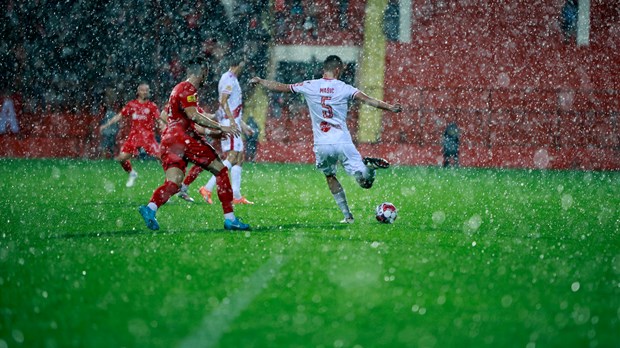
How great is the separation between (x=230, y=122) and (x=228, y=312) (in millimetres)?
7654

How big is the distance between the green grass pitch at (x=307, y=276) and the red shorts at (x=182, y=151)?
687mm

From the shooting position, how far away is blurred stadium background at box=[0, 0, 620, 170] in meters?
27.5

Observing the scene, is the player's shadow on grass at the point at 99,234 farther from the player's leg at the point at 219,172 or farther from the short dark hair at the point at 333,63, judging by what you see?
the short dark hair at the point at 333,63

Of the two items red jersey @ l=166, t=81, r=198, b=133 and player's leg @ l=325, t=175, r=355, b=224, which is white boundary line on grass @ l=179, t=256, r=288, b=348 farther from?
player's leg @ l=325, t=175, r=355, b=224

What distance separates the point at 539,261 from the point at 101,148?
2185 centimetres

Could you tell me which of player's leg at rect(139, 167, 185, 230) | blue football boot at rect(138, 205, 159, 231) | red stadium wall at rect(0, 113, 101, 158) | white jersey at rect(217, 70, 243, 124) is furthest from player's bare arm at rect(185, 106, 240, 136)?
red stadium wall at rect(0, 113, 101, 158)

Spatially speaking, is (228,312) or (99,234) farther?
(99,234)

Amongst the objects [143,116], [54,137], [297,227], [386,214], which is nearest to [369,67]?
[54,137]

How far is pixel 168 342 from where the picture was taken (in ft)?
13.9

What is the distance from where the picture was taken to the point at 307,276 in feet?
19.9

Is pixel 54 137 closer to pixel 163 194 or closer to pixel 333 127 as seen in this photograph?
pixel 333 127

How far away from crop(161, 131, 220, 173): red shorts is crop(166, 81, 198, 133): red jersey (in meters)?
0.08

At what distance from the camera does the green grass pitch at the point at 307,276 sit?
4480mm

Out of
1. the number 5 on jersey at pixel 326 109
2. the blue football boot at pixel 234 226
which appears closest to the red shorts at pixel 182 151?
the blue football boot at pixel 234 226
